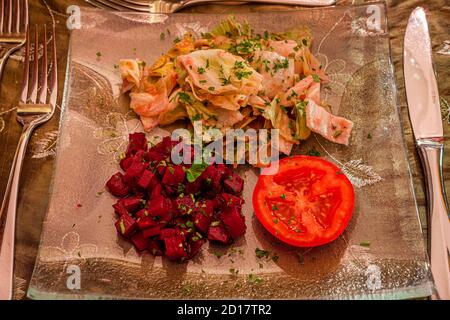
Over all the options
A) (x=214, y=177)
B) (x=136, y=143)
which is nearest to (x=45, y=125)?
(x=136, y=143)

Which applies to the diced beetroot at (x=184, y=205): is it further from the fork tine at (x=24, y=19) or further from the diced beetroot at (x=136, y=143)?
the fork tine at (x=24, y=19)

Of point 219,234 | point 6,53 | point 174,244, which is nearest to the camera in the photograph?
point 174,244

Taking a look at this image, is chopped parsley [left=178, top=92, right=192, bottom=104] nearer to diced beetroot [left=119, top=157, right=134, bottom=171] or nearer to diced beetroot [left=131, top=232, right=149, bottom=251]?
diced beetroot [left=119, top=157, right=134, bottom=171]

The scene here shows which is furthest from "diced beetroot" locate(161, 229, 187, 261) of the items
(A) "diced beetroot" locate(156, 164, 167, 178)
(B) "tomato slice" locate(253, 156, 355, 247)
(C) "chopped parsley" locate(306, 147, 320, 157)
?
(C) "chopped parsley" locate(306, 147, 320, 157)

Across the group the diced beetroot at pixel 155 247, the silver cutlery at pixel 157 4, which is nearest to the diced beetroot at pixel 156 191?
the diced beetroot at pixel 155 247

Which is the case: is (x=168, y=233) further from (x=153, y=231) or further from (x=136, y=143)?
(x=136, y=143)
